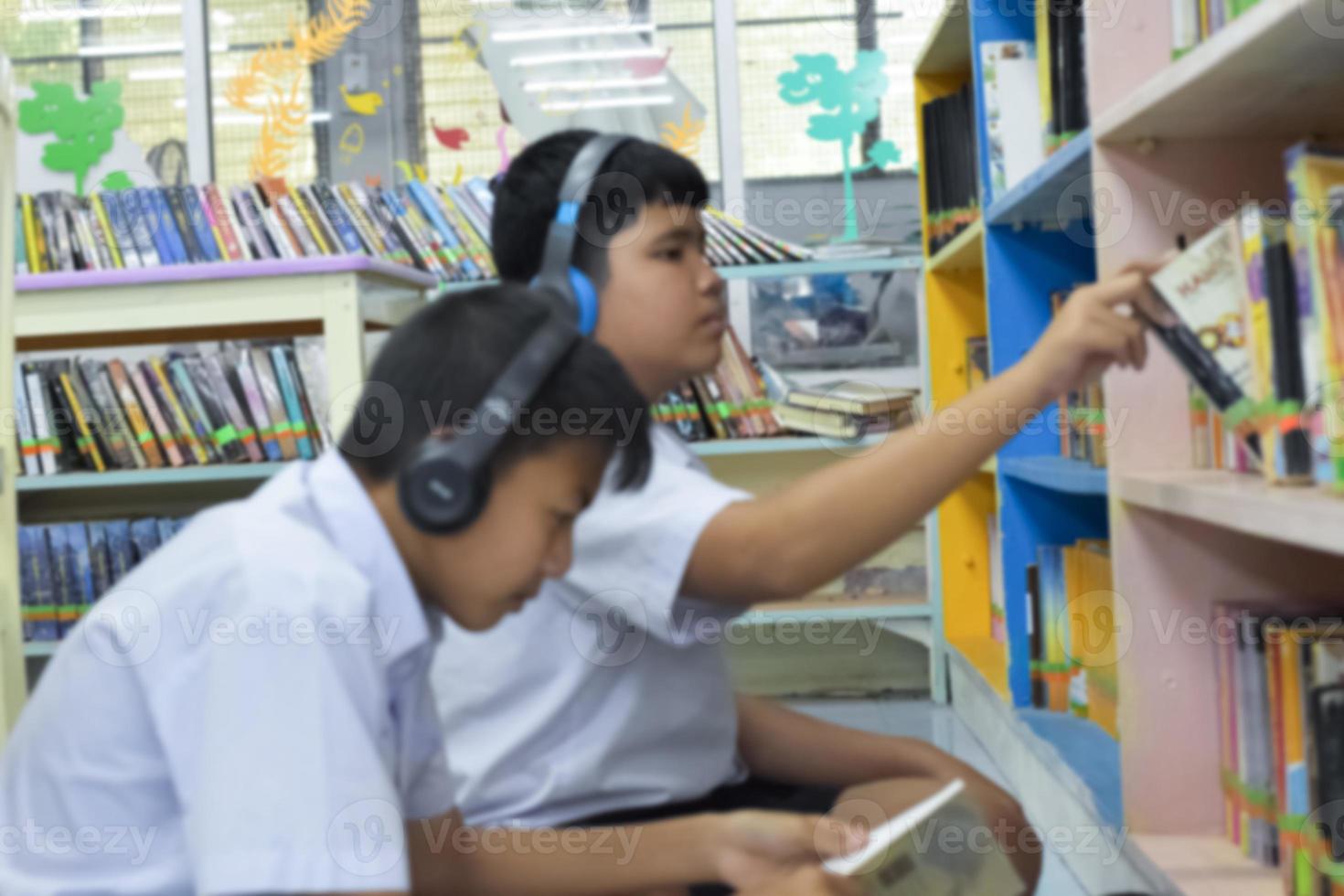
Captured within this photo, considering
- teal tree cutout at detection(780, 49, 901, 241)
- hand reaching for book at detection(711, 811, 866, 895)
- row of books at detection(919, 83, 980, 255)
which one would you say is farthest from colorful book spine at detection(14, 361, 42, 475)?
hand reaching for book at detection(711, 811, 866, 895)

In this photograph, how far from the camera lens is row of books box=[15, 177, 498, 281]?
8.60ft

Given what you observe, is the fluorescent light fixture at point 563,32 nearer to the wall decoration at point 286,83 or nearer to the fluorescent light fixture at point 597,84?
the fluorescent light fixture at point 597,84

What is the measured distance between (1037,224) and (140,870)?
1718mm

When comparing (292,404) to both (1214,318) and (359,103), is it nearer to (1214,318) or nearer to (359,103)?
(359,103)

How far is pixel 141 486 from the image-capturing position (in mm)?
3027

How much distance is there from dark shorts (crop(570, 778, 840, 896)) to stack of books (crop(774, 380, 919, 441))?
1746mm

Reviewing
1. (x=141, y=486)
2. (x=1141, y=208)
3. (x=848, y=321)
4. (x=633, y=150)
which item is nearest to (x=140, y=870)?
(x=633, y=150)

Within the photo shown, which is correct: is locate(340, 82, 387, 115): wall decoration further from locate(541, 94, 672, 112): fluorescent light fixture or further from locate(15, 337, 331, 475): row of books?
locate(15, 337, 331, 475): row of books

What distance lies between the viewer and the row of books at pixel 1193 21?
1.22 m

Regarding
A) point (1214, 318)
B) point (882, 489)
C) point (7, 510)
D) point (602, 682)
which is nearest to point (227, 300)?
point (7, 510)

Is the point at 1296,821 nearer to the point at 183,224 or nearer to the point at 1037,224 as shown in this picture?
the point at 1037,224

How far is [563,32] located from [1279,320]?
295 cm

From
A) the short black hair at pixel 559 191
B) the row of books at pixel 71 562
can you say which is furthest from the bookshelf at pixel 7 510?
the row of books at pixel 71 562

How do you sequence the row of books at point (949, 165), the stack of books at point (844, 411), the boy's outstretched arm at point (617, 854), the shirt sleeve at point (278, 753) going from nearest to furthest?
the shirt sleeve at point (278, 753), the boy's outstretched arm at point (617, 854), the row of books at point (949, 165), the stack of books at point (844, 411)
